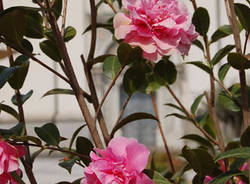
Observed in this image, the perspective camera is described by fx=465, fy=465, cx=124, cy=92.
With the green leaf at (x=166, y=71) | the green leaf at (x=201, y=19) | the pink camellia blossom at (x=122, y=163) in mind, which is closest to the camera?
the pink camellia blossom at (x=122, y=163)

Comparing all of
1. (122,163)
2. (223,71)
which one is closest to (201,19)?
(223,71)

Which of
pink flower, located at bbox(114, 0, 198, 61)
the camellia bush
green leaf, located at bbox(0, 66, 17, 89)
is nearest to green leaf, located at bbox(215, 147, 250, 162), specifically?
the camellia bush

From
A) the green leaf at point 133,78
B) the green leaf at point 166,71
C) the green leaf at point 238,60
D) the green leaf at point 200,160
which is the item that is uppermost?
the green leaf at point 238,60

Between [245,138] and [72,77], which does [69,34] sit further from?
[245,138]

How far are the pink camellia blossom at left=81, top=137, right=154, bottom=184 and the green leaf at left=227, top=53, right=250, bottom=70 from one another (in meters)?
0.16

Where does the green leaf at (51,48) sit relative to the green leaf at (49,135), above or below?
above

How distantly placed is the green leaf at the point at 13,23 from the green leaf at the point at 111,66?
136 millimetres

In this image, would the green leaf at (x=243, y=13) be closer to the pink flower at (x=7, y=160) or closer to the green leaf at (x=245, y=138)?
the green leaf at (x=245, y=138)

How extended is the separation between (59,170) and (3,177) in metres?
6.80

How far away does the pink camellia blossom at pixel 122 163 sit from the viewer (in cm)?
42

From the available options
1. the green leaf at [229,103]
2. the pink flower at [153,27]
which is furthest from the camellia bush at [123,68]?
the green leaf at [229,103]

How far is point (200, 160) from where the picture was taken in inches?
20.2

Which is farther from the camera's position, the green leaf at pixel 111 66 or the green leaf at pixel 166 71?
the green leaf at pixel 166 71

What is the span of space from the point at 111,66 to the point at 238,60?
158 millimetres
